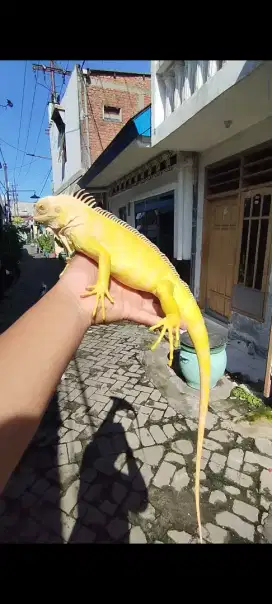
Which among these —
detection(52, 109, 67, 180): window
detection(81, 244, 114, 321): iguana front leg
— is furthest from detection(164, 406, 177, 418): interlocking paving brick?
detection(52, 109, 67, 180): window

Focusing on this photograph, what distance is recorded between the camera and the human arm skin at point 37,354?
1.12 metres

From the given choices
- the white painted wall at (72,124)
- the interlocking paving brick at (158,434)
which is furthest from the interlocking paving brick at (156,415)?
the white painted wall at (72,124)

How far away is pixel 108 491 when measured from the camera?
2596 mm

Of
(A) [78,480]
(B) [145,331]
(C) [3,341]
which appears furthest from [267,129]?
A: (A) [78,480]

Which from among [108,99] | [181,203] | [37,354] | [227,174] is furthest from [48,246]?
[37,354]

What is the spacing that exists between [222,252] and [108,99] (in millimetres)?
12501

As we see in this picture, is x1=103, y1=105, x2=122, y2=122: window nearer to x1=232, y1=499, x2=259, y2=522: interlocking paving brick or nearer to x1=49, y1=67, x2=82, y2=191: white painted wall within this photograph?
x1=49, y1=67, x2=82, y2=191: white painted wall

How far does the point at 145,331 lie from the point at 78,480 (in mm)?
4073

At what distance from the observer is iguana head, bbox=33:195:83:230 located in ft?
6.12

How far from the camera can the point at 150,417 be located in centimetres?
352

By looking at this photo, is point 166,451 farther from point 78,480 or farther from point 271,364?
point 271,364

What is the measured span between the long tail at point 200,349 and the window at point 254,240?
10.5 ft

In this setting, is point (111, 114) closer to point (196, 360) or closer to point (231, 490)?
point (196, 360)

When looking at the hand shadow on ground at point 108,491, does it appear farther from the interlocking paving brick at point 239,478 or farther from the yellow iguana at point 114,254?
the yellow iguana at point 114,254
